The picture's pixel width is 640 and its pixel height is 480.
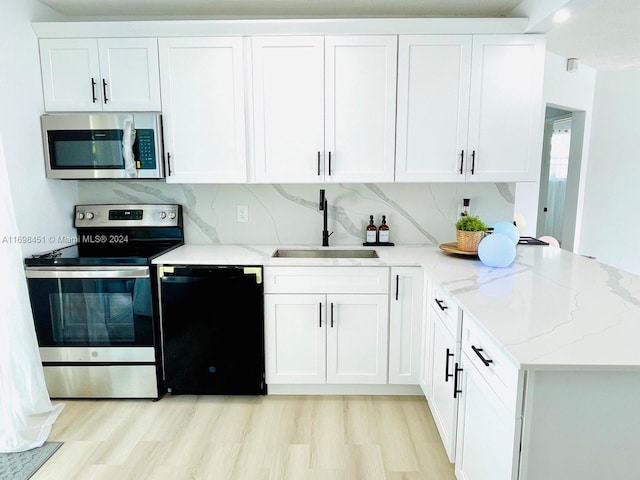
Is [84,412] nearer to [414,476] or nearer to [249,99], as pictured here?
[414,476]

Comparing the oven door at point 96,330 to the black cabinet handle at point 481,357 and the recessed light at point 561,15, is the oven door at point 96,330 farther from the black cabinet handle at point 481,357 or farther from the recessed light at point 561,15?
the recessed light at point 561,15

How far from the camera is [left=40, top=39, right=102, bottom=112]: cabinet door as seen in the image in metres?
2.44

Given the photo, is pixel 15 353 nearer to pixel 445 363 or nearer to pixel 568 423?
pixel 445 363

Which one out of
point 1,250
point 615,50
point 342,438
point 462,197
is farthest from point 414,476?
point 615,50

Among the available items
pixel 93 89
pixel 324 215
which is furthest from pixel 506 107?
pixel 93 89

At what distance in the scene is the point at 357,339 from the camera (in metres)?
2.43

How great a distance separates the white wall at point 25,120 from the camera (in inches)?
87.6

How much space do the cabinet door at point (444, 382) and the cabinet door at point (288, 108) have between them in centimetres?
120

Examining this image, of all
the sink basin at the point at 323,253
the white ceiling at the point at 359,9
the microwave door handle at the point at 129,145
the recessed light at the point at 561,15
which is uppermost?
the white ceiling at the point at 359,9

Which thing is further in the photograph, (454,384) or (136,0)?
(136,0)

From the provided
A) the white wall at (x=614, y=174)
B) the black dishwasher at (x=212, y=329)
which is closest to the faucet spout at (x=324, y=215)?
the black dishwasher at (x=212, y=329)

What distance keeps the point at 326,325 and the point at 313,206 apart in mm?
890

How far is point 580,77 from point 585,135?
70cm

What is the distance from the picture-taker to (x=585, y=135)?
194 inches
